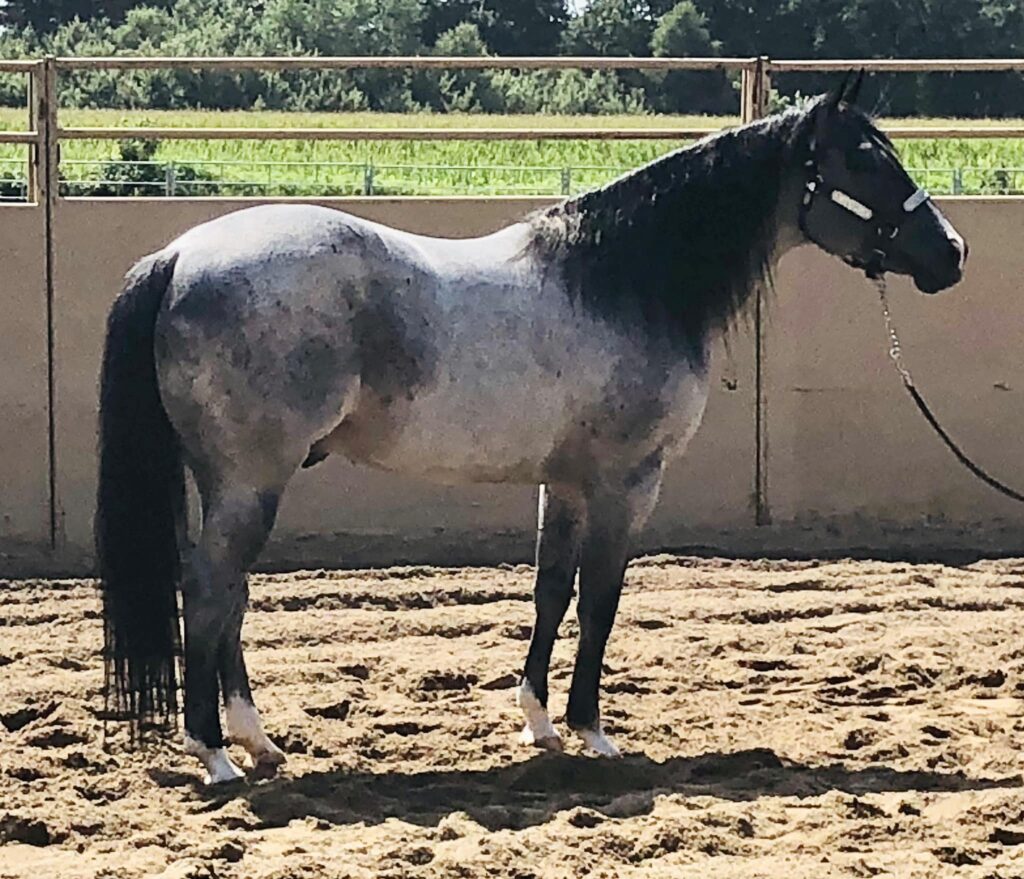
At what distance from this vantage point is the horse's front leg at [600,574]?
4785 millimetres

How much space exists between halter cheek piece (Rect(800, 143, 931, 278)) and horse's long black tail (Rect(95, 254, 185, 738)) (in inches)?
68.9

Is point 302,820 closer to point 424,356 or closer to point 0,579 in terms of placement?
point 424,356

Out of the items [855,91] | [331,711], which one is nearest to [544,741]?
[331,711]

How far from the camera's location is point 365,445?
4574mm

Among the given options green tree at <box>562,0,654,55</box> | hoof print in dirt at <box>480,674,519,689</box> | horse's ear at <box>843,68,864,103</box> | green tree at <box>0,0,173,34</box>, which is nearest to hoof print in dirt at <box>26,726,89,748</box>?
hoof print in dirt at <box>480,674,519,689</box>

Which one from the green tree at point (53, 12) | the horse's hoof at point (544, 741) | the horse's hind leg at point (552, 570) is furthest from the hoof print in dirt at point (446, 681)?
the green tree at point (53, 12)

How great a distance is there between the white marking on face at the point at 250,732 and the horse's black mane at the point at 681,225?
1.45 m

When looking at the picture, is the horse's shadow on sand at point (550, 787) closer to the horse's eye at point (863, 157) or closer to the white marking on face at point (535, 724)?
the white marking on face at point (535, 724)

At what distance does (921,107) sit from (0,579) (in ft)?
43.9

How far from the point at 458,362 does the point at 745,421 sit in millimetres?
3807

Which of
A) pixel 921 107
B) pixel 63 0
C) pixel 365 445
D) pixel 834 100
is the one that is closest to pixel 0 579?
pixel 365 445

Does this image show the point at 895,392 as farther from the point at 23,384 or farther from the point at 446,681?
the point at 23,384

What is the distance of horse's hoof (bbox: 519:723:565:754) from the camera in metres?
4.78

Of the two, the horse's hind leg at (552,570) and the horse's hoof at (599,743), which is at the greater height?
the horse's hind leg at (552,570)
